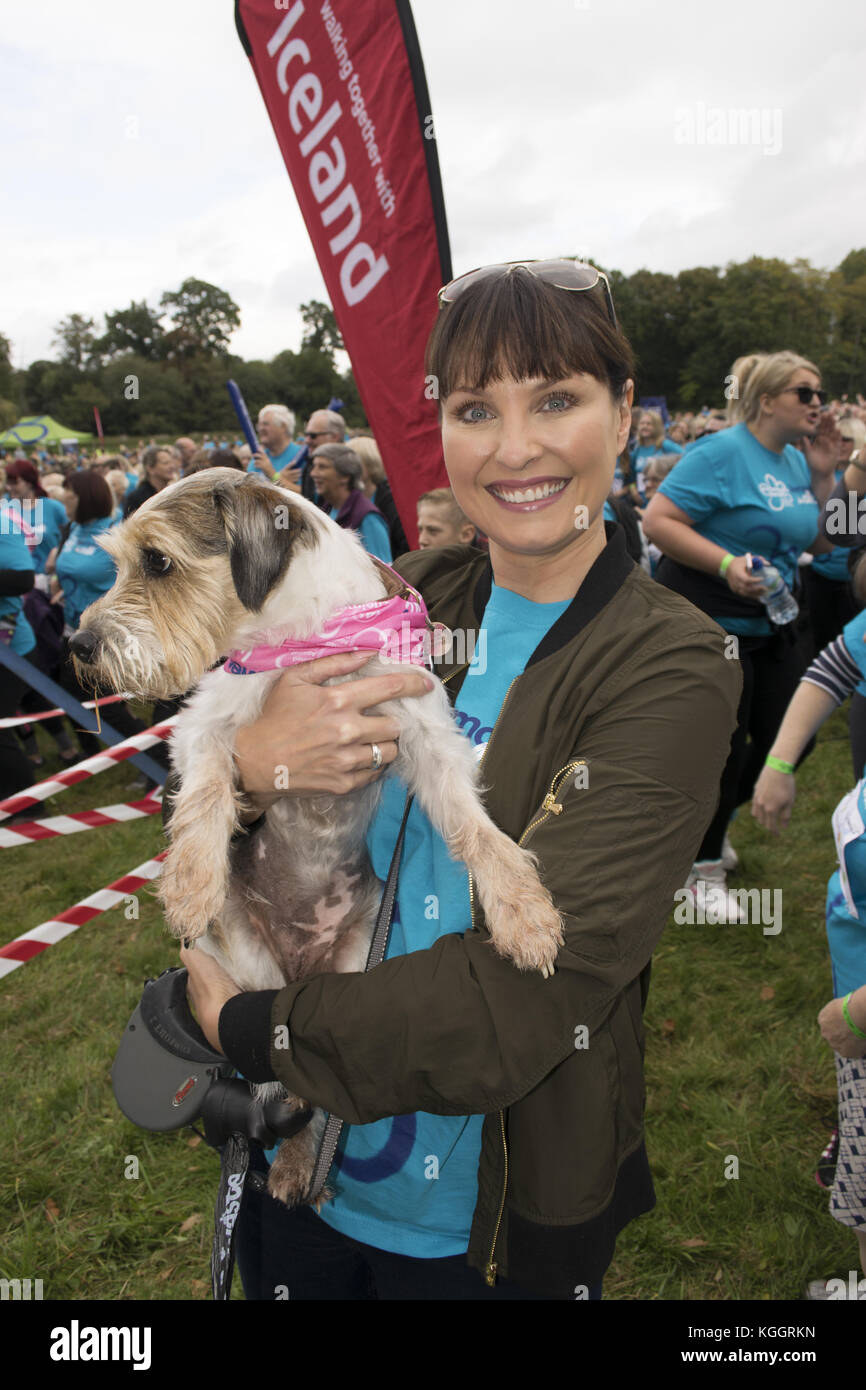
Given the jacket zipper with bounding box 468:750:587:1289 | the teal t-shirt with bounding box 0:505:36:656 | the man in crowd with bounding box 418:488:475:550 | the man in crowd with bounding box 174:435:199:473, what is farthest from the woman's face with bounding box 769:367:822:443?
the man in crowd with bounding box 174:435:199:473

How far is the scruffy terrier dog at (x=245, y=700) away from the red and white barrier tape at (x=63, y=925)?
1.54 m

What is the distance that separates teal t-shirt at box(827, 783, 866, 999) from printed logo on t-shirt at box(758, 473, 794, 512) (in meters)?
2.95

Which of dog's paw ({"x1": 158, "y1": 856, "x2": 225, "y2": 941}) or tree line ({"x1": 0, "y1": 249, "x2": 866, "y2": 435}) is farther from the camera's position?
tree line ({"x1": 0, "y1": 249, "x2": 866, "y2": 435})

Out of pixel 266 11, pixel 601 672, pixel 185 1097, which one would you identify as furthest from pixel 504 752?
pixel 266 11

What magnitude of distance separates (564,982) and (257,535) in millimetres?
1524

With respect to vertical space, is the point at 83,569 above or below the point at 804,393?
below

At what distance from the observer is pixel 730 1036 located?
4.67 meters

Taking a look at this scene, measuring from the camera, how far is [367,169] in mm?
3943

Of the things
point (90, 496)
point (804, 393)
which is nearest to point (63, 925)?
point (804, 393)

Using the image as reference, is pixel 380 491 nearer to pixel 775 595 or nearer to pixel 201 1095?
pixel 775 595

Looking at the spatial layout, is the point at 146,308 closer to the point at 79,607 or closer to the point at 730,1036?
the point at 79,607

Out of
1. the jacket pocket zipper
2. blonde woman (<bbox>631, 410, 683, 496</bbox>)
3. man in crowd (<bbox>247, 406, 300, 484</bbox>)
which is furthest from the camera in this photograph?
blonde woman (<bbox>631, 410, 683, 496</bbox>)

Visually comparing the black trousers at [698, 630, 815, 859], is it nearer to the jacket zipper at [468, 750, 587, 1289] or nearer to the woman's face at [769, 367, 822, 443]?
the woman's face at [769, 367, 822, 443]

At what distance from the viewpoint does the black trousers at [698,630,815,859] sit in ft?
17.3
